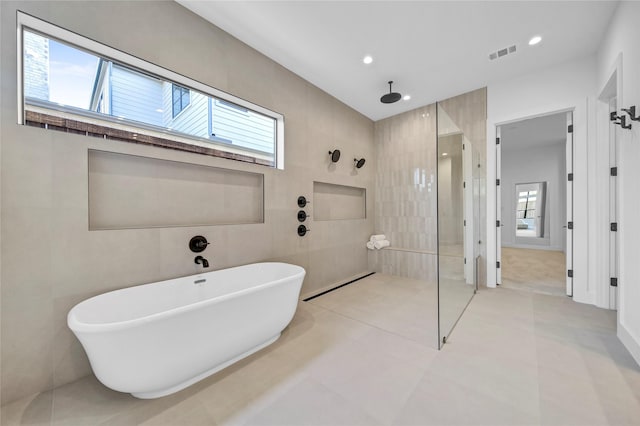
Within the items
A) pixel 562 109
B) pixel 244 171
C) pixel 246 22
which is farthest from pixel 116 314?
pixel 562 109

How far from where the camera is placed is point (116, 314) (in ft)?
5.35

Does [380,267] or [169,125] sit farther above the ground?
[169,125]

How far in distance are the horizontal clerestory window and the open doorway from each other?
5538 millimetres

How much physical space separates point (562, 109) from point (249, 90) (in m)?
3.96

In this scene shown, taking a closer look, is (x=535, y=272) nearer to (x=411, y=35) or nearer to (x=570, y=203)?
(x=570, y=203)

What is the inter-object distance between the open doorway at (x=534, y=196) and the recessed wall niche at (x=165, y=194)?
5.08 metres

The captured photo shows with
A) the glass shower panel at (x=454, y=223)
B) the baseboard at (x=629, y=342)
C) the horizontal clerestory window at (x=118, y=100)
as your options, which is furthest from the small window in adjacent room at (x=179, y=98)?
the baseboard at (x=629, y=342)

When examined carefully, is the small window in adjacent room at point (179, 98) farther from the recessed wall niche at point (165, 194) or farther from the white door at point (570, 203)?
the white door at point (570, 203)

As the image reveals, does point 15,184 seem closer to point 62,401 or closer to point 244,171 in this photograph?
point 62,401

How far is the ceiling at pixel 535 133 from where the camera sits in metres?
4.62

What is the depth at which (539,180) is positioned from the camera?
6.75m

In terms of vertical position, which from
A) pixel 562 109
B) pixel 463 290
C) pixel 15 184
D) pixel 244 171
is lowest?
pixel 463 290

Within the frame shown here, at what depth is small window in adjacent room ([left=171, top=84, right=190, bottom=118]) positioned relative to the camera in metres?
2.26

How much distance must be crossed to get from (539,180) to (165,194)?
30.3ft
